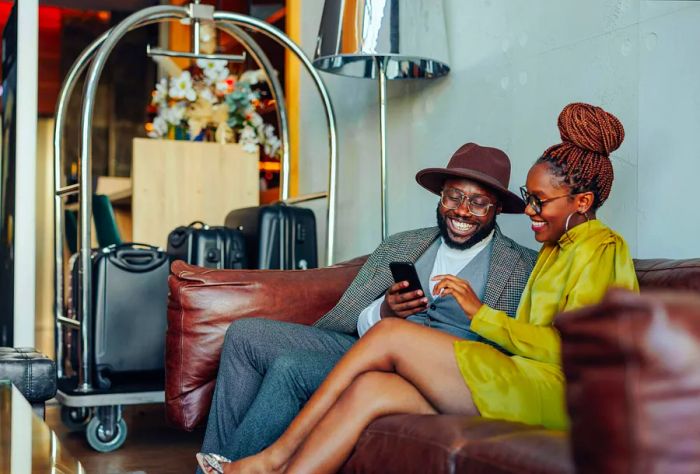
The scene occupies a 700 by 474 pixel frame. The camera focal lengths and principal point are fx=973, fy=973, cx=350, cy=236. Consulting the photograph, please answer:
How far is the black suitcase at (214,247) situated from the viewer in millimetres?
3867

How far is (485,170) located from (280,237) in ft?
4.58

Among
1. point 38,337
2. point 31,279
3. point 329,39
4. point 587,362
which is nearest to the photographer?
point 587,362

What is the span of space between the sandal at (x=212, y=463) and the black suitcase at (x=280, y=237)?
158cm

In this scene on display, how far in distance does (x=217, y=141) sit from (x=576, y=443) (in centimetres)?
402

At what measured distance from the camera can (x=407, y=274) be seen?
2572 mm

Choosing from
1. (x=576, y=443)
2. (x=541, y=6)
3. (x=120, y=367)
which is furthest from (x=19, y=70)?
(x=576, y=443)

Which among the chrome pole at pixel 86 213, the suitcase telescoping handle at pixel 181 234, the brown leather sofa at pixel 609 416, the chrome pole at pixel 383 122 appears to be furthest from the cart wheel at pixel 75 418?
the brown leather sofa at pixel 609 416

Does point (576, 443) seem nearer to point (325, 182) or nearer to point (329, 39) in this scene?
point (329, 39)

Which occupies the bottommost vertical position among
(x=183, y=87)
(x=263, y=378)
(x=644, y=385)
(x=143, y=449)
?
(x=143, y=449)

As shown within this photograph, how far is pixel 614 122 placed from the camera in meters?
2.29

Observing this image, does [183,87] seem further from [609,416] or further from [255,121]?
[609,416]

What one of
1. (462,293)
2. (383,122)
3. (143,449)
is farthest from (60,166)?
(462,293)

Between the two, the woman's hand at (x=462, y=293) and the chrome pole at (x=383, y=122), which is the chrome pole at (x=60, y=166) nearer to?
the chrome pole at (x=383, y=122)

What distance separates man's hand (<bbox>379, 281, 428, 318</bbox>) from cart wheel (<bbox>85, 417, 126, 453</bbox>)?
1.47 m
